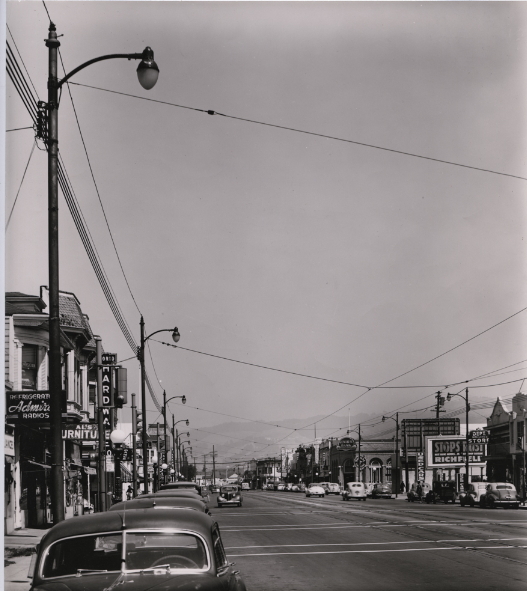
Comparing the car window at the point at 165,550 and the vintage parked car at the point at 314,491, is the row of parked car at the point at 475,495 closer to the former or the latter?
the vintage parked car at the point at 314,491

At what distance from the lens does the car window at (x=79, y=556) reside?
809 centimetres

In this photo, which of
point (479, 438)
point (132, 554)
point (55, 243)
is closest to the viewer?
point (132, 554)

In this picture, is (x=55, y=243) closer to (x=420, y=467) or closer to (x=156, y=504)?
(x=156, y=504)

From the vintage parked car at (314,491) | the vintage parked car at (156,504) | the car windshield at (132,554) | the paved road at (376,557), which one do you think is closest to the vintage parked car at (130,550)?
the car windshield at (132,554)

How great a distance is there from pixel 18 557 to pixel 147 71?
1268 centimetres

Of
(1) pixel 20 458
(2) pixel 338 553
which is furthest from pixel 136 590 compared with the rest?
(1) pixel 20 458

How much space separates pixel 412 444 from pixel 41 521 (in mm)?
79600

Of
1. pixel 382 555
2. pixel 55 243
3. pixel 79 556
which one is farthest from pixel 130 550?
pixel 382 555

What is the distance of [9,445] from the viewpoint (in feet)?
94.4

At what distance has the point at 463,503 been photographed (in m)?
58.1

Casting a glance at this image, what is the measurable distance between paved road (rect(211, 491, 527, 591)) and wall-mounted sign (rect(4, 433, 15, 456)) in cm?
786

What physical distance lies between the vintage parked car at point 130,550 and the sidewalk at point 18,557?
4883mm

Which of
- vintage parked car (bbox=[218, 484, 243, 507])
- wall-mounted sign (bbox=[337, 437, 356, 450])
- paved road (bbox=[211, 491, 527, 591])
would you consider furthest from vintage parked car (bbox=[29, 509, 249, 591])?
wall-mounted sign (bbox=[337, 437, 356, 450])

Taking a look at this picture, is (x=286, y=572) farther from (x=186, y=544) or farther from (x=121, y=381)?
(x=121, y=381)
